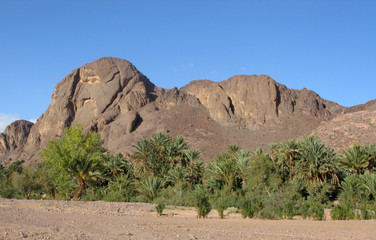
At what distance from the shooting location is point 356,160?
29.5 meters

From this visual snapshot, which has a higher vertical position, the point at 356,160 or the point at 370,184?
the point at 356,160

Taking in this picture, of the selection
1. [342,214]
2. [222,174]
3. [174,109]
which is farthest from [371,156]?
[174,109]

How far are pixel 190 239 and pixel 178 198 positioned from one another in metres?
19.0

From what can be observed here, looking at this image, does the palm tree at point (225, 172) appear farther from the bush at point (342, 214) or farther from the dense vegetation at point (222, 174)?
the bush at point (342, 214)

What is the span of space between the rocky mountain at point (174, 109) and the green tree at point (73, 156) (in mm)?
52777

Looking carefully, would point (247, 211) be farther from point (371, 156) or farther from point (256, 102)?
point (256, 102)

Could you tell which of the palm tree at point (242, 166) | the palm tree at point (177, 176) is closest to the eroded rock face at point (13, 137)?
the palm tree at point (177, 176)

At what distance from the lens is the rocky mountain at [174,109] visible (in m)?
89.8

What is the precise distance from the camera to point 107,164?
34875mm

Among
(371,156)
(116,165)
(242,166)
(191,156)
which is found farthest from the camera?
(116,165)

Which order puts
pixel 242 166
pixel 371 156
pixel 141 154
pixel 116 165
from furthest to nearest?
pixel 141 154, pixel 116 165, pixel 242 166, pixel 371 156

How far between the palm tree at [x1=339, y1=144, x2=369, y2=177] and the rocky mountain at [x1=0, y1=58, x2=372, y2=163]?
5387 cm

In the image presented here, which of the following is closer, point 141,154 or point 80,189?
point 80,189

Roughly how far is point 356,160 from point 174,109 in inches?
2883
